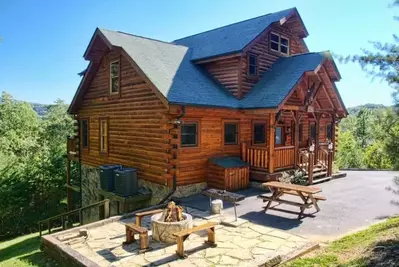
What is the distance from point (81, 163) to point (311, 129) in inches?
524

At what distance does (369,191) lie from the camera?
39.0 feet

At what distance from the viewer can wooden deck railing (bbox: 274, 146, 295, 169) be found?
12.1 meters

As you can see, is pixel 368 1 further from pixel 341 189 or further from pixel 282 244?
pixel 341 189

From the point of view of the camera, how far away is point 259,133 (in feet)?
45.5

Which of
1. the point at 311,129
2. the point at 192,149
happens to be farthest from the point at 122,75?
the point at 311,129

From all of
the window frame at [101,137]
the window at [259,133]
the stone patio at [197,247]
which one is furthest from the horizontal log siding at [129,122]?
the window at [259,133]

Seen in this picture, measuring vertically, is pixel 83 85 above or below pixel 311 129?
above

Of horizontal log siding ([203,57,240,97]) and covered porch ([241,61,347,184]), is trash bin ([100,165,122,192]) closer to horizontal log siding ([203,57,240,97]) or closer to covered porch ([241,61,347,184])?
covered porch ([241,61,347,184])

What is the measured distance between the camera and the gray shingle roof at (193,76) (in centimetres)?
1103

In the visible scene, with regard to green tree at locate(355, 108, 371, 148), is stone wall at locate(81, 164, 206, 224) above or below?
below

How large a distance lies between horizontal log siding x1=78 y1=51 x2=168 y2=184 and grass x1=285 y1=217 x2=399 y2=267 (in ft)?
20.5

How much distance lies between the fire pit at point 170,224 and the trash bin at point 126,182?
4.59m

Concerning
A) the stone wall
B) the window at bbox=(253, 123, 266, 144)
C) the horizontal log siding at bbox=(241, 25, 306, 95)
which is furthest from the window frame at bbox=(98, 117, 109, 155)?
the window at bbox=(253, 123, 266, 144)

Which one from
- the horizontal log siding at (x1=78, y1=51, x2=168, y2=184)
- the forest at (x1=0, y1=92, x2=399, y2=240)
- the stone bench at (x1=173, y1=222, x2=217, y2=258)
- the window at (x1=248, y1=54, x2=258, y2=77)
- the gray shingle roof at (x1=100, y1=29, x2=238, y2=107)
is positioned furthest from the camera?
the window at (x1=248, y1=54, x2=258, y2=77)
